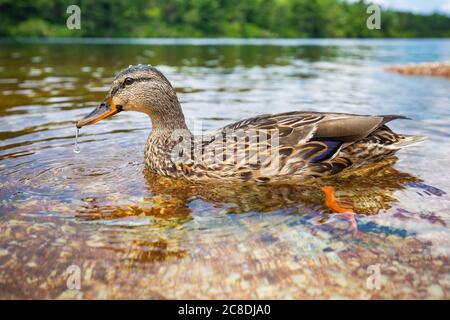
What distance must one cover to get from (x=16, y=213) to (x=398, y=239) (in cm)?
377

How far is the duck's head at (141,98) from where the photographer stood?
17.7ft

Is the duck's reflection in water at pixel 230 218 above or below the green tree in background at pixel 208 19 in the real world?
below

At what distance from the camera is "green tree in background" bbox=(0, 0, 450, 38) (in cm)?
6406

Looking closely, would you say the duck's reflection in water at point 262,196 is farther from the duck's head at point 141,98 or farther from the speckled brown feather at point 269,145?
the duck's head at point 141,98

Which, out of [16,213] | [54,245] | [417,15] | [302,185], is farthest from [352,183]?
[417,15]

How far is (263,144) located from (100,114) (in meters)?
2.06

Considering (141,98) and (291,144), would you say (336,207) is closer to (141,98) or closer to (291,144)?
(291,144)

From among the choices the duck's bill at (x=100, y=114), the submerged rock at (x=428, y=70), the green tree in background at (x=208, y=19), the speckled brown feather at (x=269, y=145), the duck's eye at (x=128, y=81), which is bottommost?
the speckled brown feather at (x=269, y=145)

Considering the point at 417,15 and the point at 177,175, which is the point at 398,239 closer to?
the point at 177,175

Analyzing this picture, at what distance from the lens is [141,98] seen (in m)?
5.65

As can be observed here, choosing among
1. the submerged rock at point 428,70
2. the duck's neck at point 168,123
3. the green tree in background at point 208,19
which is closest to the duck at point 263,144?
the duck's neck at point 168,123

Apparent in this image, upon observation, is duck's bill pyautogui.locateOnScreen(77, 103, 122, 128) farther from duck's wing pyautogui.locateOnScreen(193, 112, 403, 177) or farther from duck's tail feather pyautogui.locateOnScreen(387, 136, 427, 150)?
duck's tail feather pyautogui.locateOnScreen(387, 136, 427, 150)

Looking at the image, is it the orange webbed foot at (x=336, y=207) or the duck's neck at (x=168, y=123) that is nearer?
the orange webbed foot at (x=336, y=207)

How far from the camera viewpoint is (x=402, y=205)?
15.5ft
